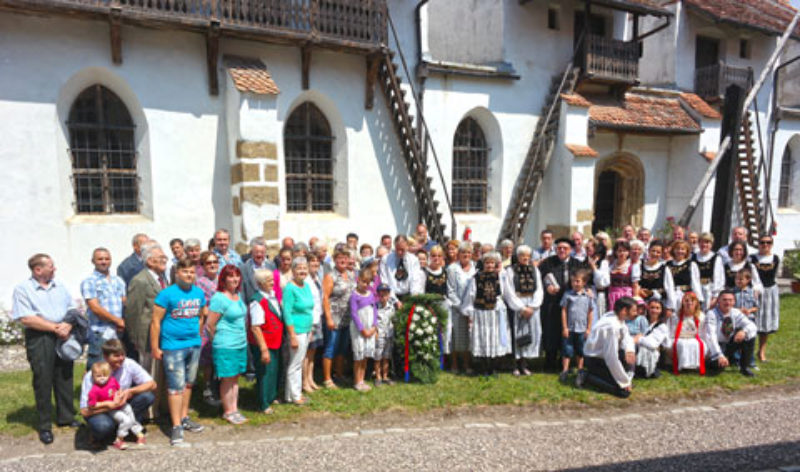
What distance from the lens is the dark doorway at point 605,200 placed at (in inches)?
596

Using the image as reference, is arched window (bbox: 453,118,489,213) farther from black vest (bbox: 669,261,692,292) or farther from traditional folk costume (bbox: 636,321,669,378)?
traditional folk costume (bbox: 636,321,669,378)

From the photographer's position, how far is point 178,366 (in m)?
4.46

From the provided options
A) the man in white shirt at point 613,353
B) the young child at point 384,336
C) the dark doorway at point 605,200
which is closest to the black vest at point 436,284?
the young child at point 384,336

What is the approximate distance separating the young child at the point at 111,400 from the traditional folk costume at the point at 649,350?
5.58 m

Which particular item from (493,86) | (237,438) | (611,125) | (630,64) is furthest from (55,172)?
(630,64)

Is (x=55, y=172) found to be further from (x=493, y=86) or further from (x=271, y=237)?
(x=493, y=86)

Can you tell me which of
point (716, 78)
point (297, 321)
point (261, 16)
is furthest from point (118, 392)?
point (716, 78)

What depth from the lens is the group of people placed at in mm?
4449

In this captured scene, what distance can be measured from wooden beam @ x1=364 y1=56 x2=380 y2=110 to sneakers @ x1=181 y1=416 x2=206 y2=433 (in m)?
7.78

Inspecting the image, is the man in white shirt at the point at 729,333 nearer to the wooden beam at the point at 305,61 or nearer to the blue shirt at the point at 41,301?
the blue shirt at the point at 41,301

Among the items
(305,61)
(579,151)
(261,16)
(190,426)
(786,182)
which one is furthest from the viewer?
(786,182)

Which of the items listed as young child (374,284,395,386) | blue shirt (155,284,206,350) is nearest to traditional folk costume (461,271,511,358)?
young child (374,284,395,386)

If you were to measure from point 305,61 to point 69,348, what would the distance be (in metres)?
7.09

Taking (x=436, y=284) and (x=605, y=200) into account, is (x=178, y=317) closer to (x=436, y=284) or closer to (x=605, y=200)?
(x=436, y=284)
